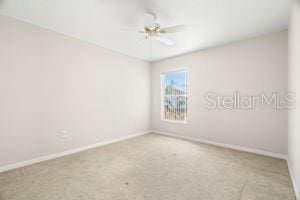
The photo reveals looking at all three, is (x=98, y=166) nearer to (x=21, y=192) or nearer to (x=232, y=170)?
(x=21, y=192)

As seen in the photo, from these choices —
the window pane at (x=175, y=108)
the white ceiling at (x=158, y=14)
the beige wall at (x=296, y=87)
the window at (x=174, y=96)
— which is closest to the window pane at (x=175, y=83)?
the window at (x=174, y=96)

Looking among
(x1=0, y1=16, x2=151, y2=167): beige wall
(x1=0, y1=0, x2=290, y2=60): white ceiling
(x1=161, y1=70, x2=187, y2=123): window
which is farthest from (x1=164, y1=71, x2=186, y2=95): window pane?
(x1=0, y1=16, x2=151, y2=167): beige wall

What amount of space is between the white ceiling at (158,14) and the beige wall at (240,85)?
35cm

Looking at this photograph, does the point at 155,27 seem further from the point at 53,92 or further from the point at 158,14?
the point at 53,92

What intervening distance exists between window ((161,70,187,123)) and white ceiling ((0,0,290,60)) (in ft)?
4.78

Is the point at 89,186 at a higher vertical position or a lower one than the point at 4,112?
lower

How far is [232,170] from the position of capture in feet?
7.17

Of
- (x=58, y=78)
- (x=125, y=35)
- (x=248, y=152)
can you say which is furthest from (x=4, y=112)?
(x=248, y=152)

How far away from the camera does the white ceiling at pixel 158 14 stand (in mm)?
1920

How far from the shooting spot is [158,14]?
85.1 inches

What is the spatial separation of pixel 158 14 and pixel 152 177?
2479 mm

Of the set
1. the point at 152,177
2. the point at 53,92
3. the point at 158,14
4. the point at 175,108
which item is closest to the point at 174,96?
the point at 175,108

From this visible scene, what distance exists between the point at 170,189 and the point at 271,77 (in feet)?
9.35

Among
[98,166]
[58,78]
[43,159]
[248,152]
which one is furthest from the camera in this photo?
[248,152]
